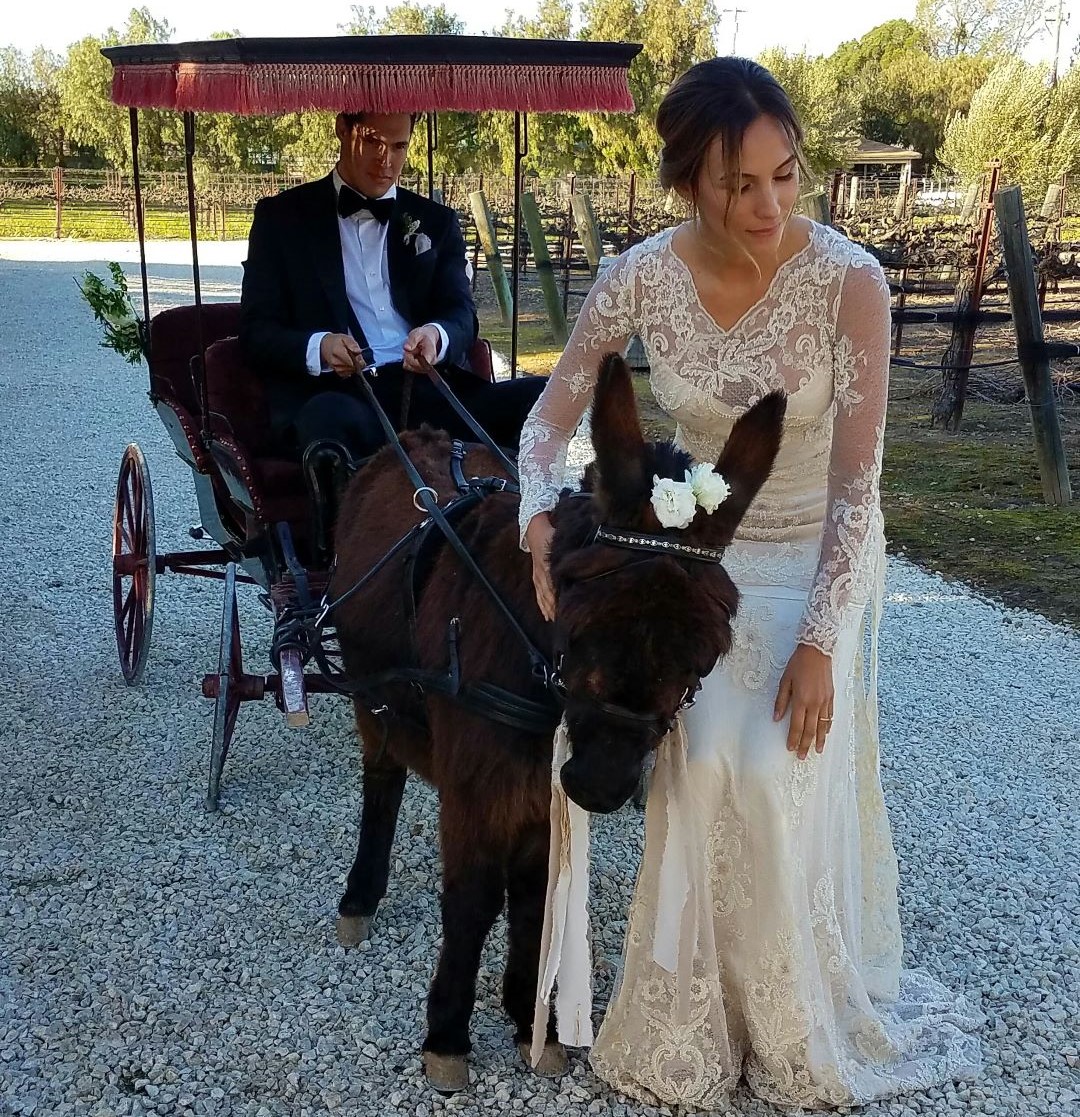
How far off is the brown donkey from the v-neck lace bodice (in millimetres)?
360

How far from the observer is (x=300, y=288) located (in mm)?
4559

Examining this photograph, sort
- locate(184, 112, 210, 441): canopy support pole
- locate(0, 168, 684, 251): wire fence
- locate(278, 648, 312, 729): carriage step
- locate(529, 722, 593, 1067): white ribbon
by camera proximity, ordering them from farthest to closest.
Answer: locate(0, 168, 684, 251): wire fence → locate(184, 112, 210, 441): canopy support pole → locate(278, 648, 312, 729): carriage step → locate(529, 722, 593, 1067): white ribbon

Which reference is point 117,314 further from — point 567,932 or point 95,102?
point 95,102

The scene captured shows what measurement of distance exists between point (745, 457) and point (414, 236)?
9.69 ft

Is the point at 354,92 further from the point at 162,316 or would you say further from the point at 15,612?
the point at 15,612

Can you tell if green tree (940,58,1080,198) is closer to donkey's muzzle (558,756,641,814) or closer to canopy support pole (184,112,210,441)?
canopy support pole (184,112,210,441)

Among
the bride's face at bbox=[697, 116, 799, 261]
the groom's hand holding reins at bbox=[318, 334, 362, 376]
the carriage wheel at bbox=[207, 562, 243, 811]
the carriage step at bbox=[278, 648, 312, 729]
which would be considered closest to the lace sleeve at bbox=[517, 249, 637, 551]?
the bride's face at bbox=[697, 116, 799, 261]

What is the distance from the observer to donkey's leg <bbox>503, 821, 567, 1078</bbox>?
292cm

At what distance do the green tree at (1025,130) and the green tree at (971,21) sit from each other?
155 feet

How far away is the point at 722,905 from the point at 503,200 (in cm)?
2952

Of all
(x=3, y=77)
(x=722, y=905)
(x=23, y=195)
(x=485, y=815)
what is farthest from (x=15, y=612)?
(x=3, y=77)

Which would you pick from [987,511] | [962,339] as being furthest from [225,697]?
[962,339]

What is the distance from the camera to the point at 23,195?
1652 inches

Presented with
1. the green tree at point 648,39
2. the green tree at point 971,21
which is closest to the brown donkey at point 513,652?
the green tree at point 648,39
